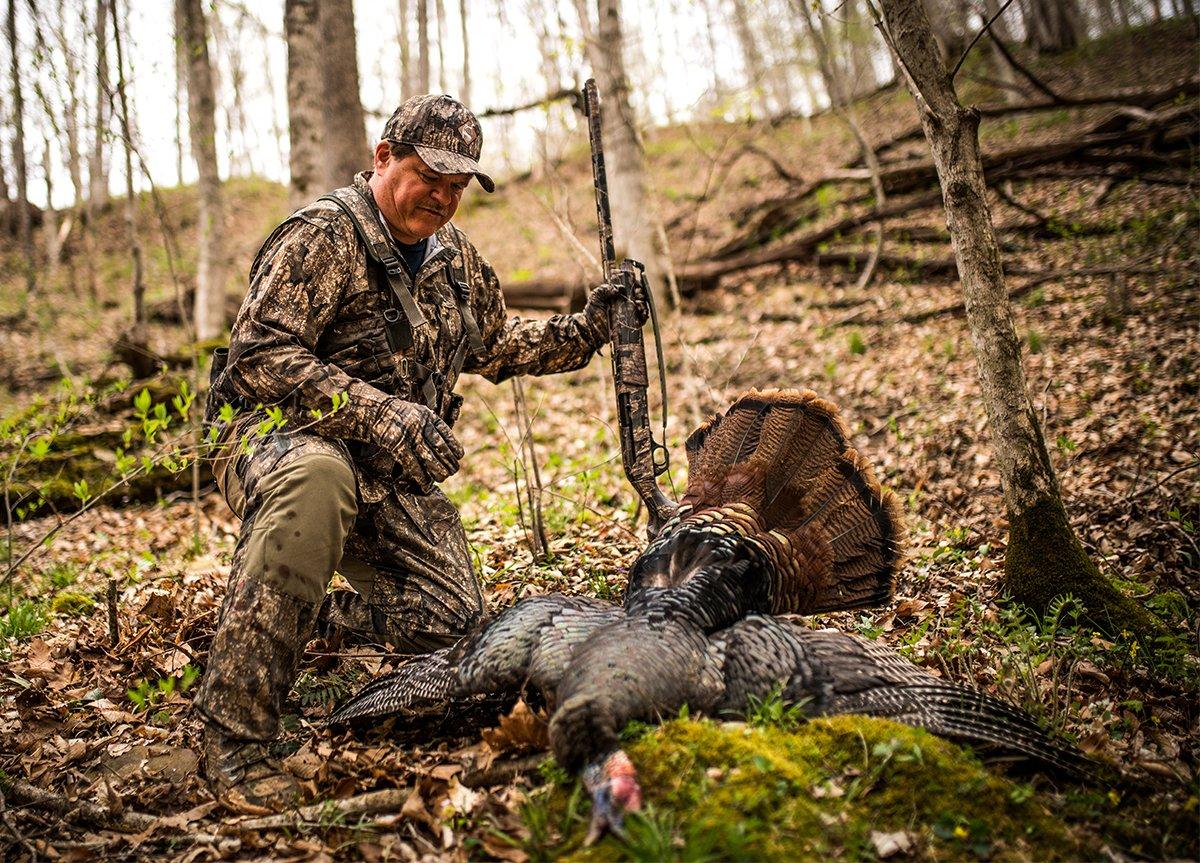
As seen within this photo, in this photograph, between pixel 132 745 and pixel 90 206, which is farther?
pixel 90 206

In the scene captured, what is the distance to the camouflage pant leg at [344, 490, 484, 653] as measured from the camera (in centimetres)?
417

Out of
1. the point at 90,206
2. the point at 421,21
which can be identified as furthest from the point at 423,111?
the point at 421,21

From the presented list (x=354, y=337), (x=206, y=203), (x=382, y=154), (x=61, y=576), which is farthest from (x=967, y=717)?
(x=206, y=203)

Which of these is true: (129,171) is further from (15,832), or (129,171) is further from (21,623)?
(15,832)

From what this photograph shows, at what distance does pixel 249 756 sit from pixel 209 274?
12.1m

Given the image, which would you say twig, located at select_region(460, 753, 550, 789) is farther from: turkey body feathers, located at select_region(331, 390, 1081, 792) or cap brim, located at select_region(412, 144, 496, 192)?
cap brim, located at select_region(412, 144, 496, 192)

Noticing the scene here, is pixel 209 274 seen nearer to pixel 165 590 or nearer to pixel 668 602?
pixel 165 590

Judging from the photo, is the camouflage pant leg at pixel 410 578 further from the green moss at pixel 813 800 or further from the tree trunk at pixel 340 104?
the tree trunk at pixel 340 104

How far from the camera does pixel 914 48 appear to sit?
12.9 ft

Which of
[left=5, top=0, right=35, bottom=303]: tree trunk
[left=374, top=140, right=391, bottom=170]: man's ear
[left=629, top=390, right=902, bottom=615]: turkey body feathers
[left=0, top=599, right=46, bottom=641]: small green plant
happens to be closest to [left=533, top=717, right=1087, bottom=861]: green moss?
[left=629, top=390, right=902, bottom=615]: turkey body feathers

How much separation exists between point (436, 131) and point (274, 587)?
7.75 ft

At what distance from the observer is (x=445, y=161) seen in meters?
3.92

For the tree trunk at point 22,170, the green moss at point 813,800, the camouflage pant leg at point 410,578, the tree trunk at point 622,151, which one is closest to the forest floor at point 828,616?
the green moss at point 813,800

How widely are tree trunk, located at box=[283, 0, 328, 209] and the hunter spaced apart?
10.6 feet
